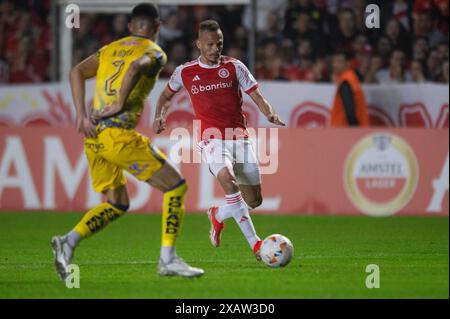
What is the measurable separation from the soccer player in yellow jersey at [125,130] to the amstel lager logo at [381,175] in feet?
22.4

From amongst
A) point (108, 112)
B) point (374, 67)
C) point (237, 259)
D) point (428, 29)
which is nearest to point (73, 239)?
point (108, 112)

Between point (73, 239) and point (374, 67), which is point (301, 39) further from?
point (73, 239)

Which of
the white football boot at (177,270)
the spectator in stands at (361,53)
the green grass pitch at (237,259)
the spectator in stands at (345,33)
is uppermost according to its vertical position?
the spectator in stands at (345,33)

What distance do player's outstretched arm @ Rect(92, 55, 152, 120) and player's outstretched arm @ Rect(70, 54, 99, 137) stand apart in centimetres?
20

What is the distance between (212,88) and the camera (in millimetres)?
9641

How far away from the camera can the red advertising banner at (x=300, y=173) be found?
14.3 metres

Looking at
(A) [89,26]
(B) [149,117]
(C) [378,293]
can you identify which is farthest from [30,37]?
(C) [378,293]

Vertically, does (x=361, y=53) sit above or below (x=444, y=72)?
above

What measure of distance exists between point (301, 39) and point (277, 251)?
804 cm

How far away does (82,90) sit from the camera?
7770mm

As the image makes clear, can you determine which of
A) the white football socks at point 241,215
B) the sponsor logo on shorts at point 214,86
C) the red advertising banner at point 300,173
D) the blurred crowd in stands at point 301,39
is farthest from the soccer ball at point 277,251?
the blurred crowd in stands at point 301,39

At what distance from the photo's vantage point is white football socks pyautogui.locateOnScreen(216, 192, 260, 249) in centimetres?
909

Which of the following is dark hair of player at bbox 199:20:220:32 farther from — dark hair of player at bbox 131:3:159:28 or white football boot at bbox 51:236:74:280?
white football boot at bbox 51:236:74:280

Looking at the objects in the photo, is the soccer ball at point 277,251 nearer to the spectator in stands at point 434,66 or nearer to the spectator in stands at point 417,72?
the spectator in stands at point 417,72
